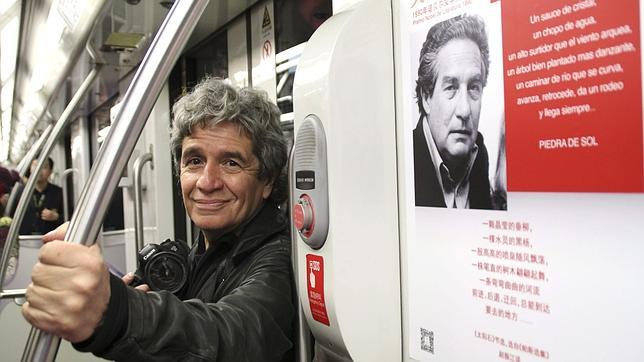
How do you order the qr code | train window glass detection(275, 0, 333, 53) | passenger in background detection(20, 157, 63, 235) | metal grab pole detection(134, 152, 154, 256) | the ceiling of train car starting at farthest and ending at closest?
1. passenger in background detection(20, 157, 63, 235)
2. metal grab pole detection(134, 152, 154, 256)
3. the ceiling of train car
4. train window glass detection(275, 0, 333, 53)
5. the qr code

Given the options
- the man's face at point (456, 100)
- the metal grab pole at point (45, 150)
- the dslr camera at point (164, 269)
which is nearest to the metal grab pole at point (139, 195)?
the metal grab pole at point (45, 150)

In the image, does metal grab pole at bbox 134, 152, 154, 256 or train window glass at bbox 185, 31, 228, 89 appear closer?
train window glass at bbox 185, 31, 228, 89

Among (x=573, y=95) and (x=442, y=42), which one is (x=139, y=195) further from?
(x=573, y=95)

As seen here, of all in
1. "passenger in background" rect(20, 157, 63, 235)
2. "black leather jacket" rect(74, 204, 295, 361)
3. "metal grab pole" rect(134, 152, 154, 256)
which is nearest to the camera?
"black leather jacket" rect(74, 204, 295, 361)

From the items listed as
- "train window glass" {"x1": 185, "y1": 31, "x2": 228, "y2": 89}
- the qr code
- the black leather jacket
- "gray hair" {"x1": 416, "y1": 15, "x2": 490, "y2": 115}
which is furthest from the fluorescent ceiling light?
the qr code

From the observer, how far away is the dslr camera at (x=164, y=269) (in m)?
1.74

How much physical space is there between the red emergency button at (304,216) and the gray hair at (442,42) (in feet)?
1.03

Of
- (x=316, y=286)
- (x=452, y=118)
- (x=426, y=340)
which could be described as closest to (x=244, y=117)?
(x=316, y=286)

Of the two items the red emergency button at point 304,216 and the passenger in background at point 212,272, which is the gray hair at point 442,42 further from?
the passenger in background at point 212,272

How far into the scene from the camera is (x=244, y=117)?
5.39 feet

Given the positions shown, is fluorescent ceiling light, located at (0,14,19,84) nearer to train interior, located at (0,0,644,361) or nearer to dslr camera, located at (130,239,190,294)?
dslr camera, located at (130,239,190,294)

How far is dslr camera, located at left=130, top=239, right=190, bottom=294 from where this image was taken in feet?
5.71

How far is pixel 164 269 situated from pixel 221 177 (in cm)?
33

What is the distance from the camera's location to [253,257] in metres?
1.56
